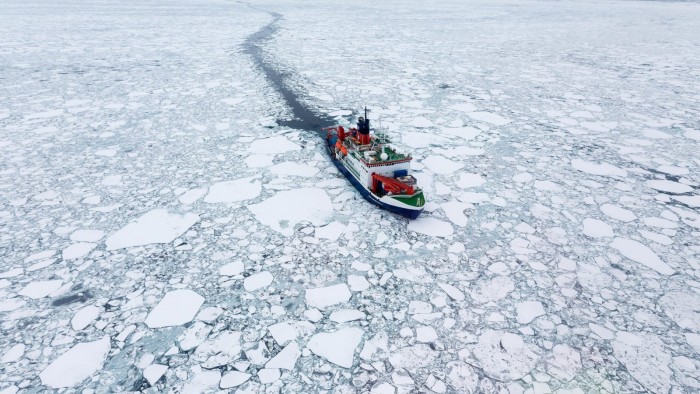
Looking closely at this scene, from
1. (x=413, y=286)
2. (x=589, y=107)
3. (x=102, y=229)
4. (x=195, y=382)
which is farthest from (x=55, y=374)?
(x=589, y=107)

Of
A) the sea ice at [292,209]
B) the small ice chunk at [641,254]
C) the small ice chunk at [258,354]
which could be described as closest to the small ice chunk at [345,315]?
the small ice chunk at [258,354]

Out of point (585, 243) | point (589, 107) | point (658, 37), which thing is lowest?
point (585, 243)

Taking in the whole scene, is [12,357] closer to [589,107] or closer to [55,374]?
[55,374]

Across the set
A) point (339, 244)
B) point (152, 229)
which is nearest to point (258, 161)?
point (152, 229)

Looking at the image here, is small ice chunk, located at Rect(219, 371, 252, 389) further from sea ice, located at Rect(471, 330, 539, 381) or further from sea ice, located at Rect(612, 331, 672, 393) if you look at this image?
sea ice, located at Rect(612, 331, 672, 393)

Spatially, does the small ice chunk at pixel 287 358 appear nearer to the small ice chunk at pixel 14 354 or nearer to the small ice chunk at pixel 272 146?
the small ice chunk at pixel 14 354
